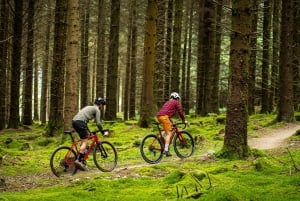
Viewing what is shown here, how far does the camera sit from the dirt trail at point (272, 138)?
14562 millimetres

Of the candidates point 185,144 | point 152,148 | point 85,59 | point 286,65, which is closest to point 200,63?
point 85,59

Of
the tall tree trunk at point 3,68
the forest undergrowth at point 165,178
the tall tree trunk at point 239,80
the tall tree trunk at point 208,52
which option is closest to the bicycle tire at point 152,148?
the forest undergrowth at point 165,178

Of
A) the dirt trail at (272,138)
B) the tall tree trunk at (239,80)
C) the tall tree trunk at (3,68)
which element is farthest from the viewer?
the tall tree trunk at (3,68)

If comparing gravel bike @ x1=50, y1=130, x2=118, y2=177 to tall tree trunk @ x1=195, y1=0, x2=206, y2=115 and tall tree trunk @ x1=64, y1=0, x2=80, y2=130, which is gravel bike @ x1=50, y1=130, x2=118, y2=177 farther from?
tall tree trunk @ x1=195, y1=0, x2=206, y2=115

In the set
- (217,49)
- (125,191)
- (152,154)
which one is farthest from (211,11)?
(125,191)

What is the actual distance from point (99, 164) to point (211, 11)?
15796 millimetres

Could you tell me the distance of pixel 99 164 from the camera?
11.6 m

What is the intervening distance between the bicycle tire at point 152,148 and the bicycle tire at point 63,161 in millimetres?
2218

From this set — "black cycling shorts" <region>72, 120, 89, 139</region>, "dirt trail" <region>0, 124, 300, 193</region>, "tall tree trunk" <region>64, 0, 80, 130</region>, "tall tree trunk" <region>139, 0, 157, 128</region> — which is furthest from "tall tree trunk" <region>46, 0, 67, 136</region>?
"black cycling shorts" <region>72, 120, 89, 139</region>

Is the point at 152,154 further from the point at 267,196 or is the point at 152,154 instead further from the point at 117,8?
the point at 117,8

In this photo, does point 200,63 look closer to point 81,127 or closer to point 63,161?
point 81,127

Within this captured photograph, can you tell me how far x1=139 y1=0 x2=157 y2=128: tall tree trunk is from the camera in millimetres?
18859

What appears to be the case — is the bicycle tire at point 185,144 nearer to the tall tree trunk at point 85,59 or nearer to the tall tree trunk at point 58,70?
the tall tree trunk at point 58,70

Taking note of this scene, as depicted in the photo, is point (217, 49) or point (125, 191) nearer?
point (125, 191)
